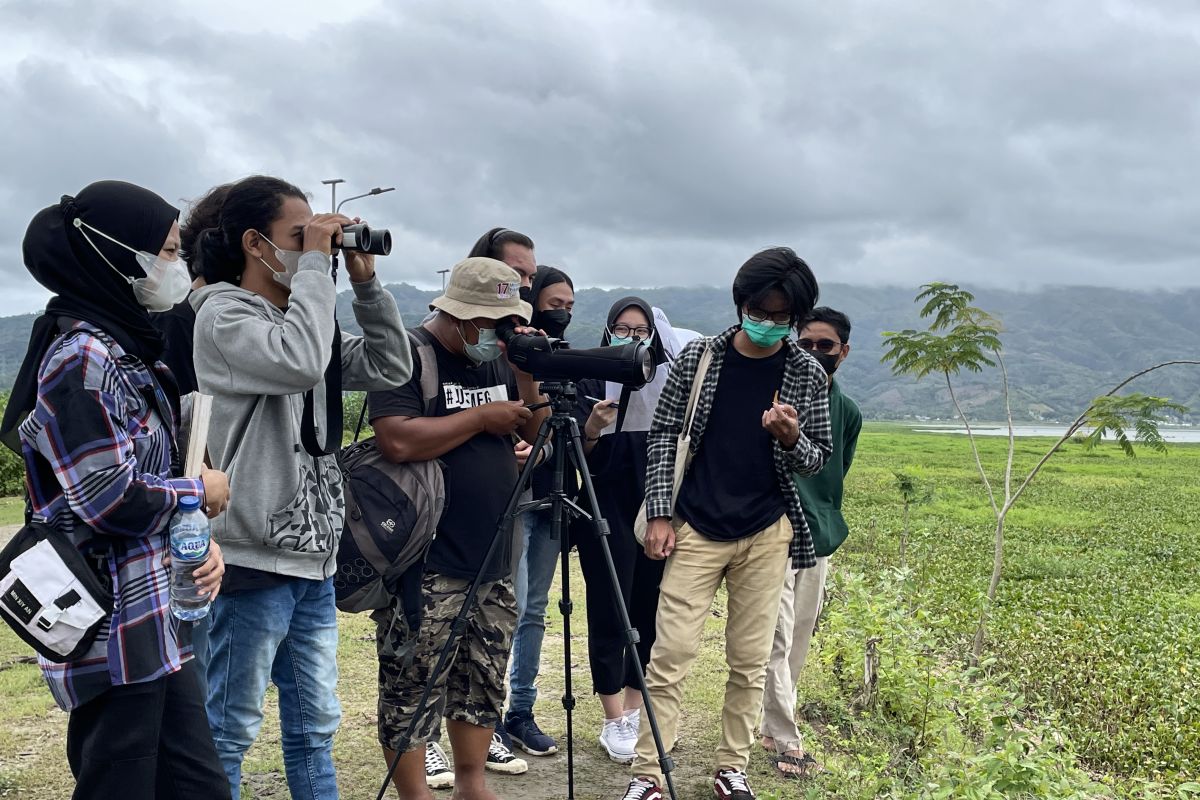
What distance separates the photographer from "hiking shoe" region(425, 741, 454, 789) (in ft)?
12.4

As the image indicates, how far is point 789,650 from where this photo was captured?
430cm

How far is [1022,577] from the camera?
39.5ft

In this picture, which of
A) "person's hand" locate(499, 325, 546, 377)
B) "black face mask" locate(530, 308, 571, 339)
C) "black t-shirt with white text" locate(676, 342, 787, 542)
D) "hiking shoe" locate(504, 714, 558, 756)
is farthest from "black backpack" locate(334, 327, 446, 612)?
"hiking shoe" locate(504, 714, 558, 756)

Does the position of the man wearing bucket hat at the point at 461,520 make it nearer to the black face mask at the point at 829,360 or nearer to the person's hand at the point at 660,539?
the person's hand at the point at 660,539

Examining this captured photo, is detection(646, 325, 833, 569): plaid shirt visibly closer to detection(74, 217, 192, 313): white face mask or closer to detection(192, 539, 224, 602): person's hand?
detection(192, 539, 224, 602): person's hand

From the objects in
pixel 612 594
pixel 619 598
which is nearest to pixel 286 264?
pixel 619 598

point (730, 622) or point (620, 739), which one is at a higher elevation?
point (730, 622)

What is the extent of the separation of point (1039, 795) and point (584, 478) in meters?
1.74

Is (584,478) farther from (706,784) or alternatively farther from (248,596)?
(706,784)

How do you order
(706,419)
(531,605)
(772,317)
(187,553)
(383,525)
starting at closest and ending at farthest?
(187,553) → (383,525) → (772,317) → (706,419) → (531,605)

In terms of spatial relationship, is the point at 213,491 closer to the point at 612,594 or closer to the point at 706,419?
the point at 706,419

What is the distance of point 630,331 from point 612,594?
115 cm

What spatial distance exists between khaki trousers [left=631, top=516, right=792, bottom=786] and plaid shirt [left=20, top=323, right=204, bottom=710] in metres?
1.96

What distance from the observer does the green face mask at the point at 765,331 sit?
3.60 metres
